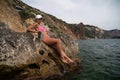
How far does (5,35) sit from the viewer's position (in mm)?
7996

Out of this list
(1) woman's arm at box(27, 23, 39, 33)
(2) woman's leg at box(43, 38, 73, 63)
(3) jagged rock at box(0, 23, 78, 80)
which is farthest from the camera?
(1) woman's arm at box(27, 23, 39, 33)

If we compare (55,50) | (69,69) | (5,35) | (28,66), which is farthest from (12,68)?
(69,69)

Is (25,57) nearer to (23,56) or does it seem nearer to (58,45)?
(23,56)

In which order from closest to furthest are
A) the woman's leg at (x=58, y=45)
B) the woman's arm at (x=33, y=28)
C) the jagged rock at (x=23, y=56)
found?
the jagged rock at (x=23, y=56), the woman's leg at (x=58, y=45), the woman's arm at (x=33, y=28)

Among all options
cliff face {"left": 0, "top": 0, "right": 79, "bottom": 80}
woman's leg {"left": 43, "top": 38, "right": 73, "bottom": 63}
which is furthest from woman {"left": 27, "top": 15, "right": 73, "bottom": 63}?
cliff face {"left": 0, "top": 0, "right": 79, "bottom": 80}

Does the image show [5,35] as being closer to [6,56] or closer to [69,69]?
[6,56]

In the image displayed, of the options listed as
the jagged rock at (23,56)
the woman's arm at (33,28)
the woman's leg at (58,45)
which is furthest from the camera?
the woman's arm at (33,28)

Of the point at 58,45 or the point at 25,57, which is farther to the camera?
the point at 58,45

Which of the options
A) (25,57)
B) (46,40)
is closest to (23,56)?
(25,57)

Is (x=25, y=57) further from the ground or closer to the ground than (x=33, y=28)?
→ closer to the ground

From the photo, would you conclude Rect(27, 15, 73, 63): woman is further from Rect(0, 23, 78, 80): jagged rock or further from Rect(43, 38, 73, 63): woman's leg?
Rect(0, 23, 78, 80): jagged rock

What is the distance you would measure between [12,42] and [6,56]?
2.59 feet

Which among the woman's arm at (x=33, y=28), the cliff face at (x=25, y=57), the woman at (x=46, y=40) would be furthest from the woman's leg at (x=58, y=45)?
the woman's arm at (x=33, y=28)

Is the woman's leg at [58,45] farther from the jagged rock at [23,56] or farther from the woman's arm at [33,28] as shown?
the woman's arm at [33,28]
